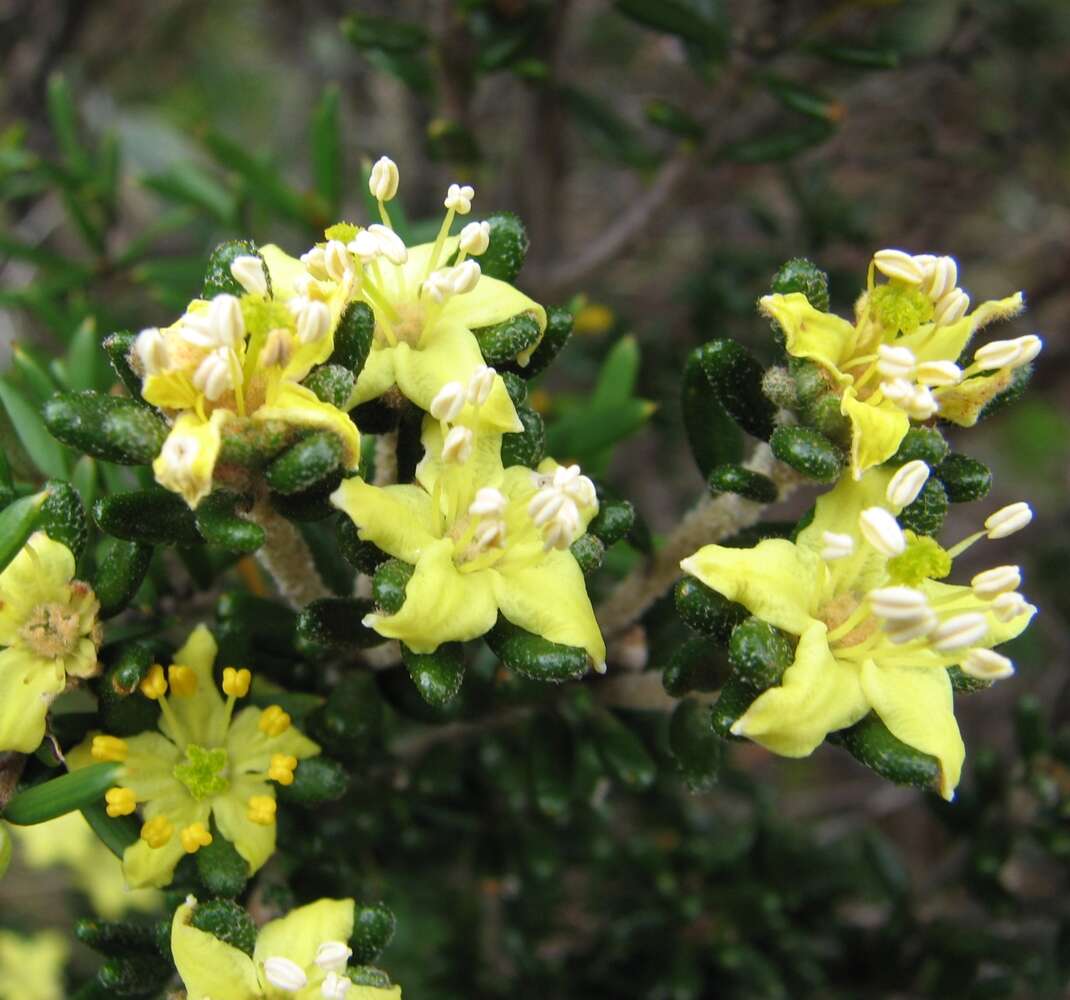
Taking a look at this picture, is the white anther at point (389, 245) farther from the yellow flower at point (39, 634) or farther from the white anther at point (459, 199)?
the yellow flower at point (39, 634)

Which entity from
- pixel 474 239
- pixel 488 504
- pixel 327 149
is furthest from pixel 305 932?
pixel 327 149

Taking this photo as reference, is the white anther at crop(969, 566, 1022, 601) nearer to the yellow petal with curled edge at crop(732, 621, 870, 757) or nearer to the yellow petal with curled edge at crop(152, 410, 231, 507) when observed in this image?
the yellow petal with curled edge at crop(732, 621, 870, 757)

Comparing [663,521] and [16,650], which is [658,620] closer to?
[16,650]

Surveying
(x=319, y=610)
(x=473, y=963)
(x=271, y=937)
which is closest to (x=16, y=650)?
(x=319, y=610)

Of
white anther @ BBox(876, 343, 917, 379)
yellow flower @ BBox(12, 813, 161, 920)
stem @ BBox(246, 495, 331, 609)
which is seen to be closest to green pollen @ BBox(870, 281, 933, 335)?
white anther @ BBox(876, 343, 917, 379)

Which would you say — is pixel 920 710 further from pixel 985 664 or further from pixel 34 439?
pixel 34 439

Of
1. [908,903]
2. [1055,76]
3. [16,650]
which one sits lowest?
[908,903]

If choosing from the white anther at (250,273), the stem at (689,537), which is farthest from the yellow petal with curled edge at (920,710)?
the white anther at (250,273)
